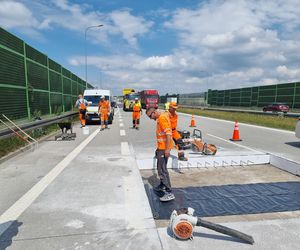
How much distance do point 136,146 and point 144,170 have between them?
2.69 meters

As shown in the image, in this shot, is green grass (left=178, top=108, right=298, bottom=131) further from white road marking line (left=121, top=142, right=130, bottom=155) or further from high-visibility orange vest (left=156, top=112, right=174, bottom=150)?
high-visibility orange vest (left=156, top=112, right=174, bottom=150)

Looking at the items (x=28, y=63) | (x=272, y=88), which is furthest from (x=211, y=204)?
(x=272, y=88)

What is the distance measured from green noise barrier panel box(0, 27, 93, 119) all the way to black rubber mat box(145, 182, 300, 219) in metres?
8.03

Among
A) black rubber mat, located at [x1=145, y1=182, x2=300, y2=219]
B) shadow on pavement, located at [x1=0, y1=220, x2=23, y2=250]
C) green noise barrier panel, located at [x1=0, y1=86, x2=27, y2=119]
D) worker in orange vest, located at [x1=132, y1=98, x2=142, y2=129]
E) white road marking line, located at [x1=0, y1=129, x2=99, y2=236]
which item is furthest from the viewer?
worker in orange vest, located at [x1=132, y1=98, x2=142, y2=129]

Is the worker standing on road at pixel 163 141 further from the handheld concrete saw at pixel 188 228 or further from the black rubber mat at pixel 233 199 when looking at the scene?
the handheld concrete saw at pixel 188 228

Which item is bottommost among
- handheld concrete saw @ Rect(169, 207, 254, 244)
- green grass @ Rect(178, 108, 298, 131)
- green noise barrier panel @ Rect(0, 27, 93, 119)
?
green grass @ Rect(178, 108, 298, 131)

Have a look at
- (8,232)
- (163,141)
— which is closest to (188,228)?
(163,141)

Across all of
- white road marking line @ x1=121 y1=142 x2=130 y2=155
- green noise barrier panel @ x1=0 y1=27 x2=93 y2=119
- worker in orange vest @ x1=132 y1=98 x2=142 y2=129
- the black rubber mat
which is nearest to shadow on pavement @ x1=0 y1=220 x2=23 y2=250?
the black rubber mat

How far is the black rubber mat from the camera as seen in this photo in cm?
421

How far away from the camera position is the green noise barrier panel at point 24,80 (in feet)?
32.9

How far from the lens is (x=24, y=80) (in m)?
12.1

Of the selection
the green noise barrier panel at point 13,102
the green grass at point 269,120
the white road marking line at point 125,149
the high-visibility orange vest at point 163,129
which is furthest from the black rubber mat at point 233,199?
the green grass at point 269,120

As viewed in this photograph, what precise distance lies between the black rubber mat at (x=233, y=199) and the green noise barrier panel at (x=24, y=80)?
8030mm

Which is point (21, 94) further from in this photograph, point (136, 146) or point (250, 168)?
point (250, 168)
